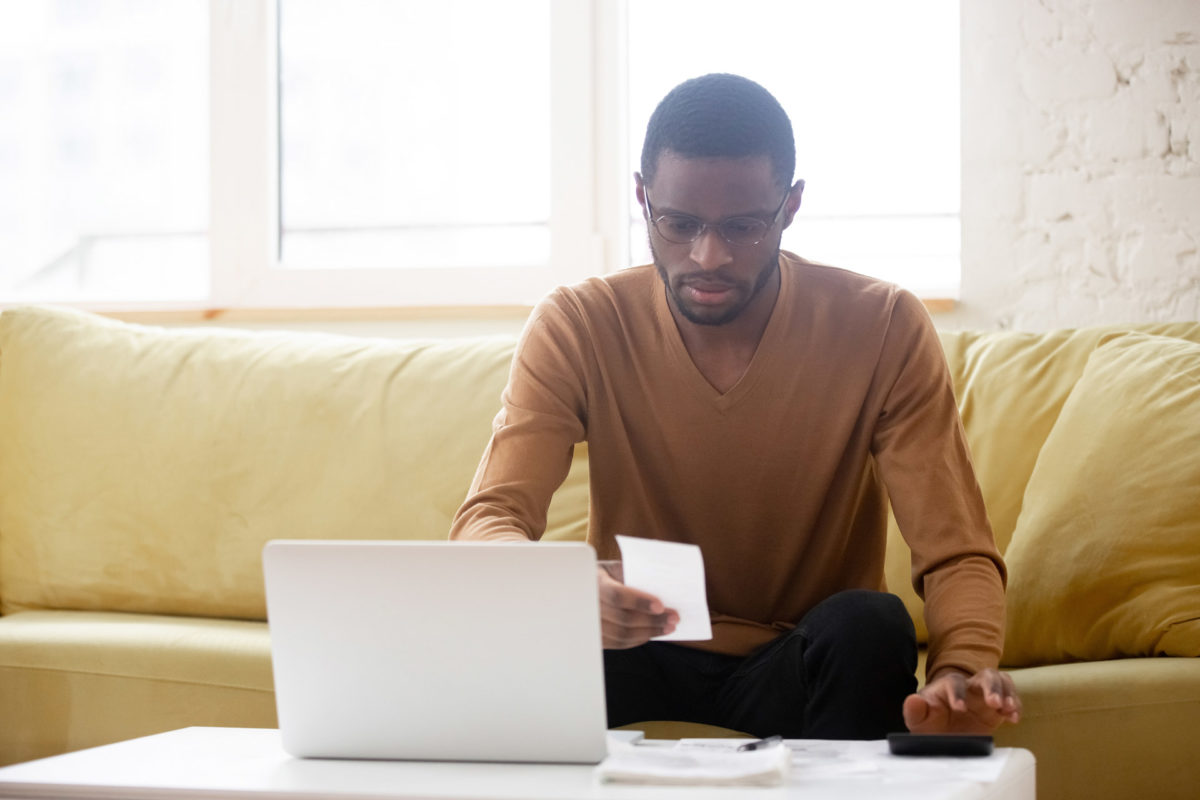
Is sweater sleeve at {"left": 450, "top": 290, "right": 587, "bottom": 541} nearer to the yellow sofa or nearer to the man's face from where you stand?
the man's face

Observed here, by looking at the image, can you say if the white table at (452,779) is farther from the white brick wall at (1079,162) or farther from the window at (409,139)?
the window at (409,139)

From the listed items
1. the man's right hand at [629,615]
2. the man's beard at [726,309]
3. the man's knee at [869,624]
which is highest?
the man's beard at [726,309]

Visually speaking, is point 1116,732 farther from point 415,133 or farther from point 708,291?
point 415,133

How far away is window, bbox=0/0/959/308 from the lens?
251cm

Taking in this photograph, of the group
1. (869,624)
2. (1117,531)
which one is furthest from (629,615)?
(1117,531)

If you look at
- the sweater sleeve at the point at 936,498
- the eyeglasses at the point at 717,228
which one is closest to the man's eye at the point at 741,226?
the eyeglasses at the point at 717,228

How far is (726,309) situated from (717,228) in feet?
0.31

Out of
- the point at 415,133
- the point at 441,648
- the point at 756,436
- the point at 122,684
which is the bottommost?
the point at 122,684

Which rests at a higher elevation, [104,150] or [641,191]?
[104,150]

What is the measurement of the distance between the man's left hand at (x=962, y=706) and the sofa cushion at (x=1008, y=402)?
0.61 m

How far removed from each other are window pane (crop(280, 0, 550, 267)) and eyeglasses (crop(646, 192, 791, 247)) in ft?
3.97

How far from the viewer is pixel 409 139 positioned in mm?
2738

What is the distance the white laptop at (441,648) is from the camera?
0.95 m

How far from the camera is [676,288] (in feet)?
4.80
